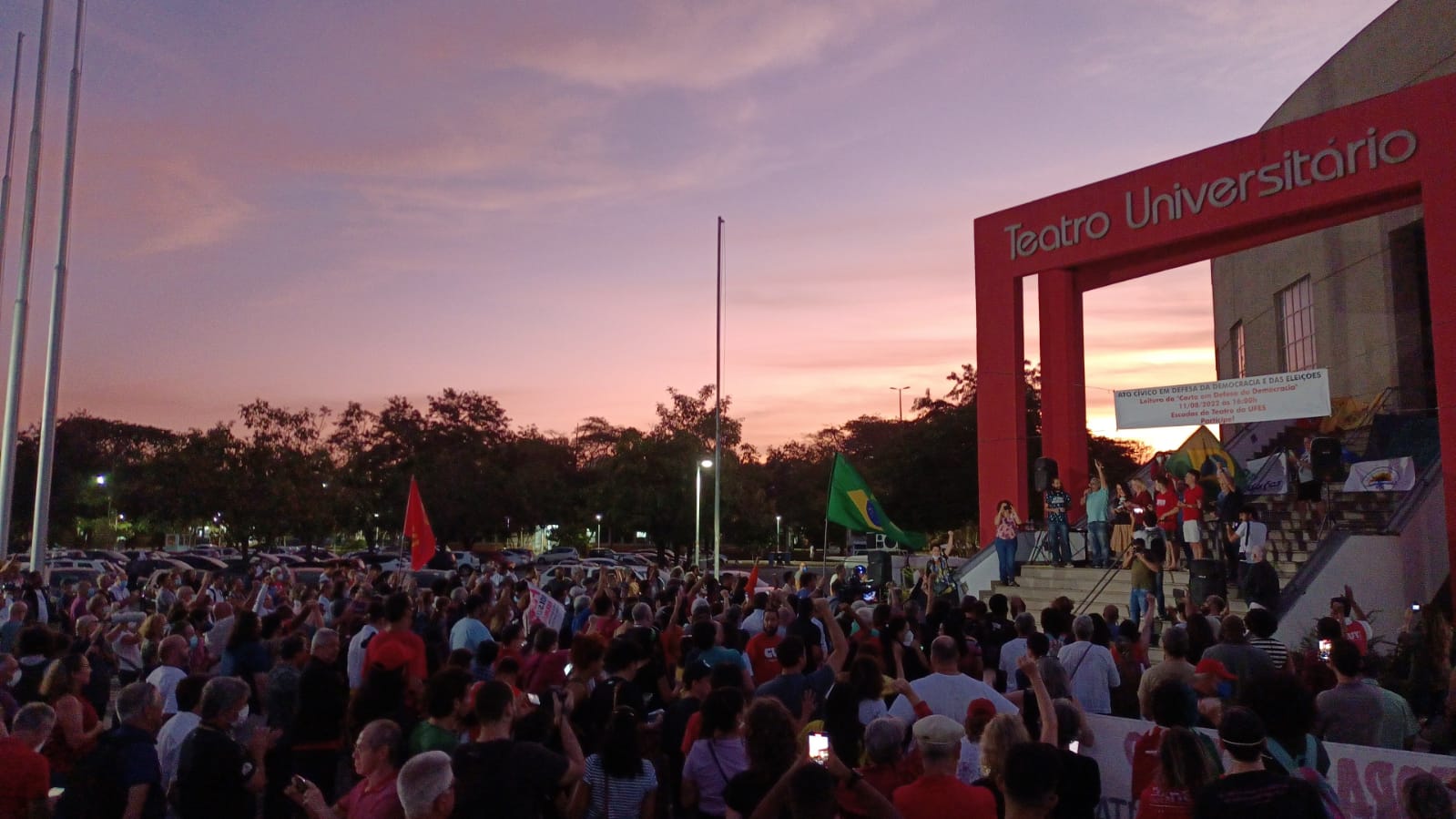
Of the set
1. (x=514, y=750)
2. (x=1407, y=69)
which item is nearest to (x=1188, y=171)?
(x=1407, y=69)

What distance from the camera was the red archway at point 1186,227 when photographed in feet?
57.0

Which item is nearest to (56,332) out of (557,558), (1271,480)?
(1271,480)

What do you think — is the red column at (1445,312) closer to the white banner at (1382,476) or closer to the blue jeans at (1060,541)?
the white banner at (1382,476)

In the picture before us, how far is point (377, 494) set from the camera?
53312 millimetres

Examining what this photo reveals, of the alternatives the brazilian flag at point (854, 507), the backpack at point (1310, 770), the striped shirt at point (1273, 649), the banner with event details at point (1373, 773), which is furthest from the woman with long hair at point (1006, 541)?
the backpack at point (1310, 770)

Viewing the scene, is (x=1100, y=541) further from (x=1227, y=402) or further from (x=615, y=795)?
(x=615, y=795)

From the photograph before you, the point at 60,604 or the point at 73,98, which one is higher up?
the point at 73,98

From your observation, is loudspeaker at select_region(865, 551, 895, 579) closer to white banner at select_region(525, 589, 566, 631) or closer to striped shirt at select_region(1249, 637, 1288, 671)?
white banner at select_region(525, 589, 566, 631)

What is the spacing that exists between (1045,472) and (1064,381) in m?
2.25

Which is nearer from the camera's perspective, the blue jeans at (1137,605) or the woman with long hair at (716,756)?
the woman with long hair at (716,756)

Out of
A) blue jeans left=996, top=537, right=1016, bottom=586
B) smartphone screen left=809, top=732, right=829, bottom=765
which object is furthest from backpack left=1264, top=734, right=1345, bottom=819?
blue jeans left=996, top=537, right=1016, bottom=586

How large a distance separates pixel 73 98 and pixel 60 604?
38.3 feet

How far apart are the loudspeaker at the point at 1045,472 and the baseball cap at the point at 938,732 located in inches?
706

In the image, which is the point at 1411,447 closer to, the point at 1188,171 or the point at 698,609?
the point at 1188,171
